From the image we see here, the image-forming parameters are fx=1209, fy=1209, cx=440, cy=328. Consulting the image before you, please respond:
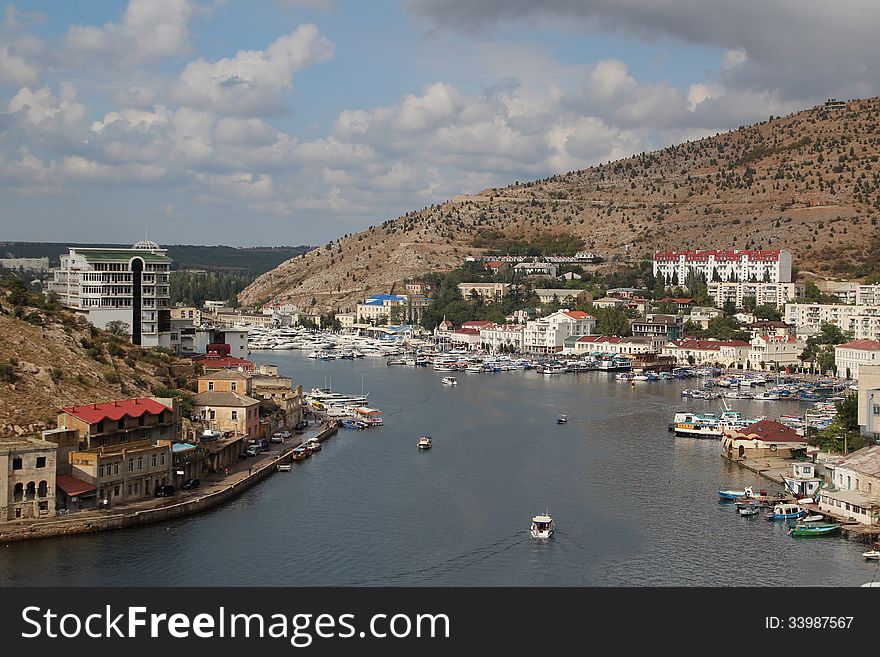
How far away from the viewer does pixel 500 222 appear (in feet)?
297

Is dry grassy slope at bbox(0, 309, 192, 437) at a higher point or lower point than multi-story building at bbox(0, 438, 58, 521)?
higher

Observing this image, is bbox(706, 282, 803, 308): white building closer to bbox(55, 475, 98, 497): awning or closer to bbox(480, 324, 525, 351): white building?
bbox(480, 324, 525, 351): white building

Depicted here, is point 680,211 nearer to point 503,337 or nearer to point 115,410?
point 503,337

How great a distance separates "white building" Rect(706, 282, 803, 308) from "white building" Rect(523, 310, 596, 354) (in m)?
8.20

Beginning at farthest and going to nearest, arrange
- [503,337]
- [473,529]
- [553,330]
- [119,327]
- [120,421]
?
[503,337] < [553,330] < [119,327] < [120,421] < [473,529]

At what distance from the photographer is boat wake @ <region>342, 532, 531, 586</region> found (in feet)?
52.5

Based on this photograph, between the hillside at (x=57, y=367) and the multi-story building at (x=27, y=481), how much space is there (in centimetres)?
266

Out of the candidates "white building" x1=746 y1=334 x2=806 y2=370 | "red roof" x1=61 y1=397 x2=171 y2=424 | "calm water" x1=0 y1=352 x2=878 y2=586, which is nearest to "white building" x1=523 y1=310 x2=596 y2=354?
"white building" x1=746 y1=334 x2=806 y2=370

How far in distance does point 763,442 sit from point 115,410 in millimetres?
14059

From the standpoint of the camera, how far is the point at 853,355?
44844 mm

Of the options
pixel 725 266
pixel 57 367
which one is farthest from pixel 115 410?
pixel 725 266

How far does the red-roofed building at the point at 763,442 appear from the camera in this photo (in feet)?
86.1

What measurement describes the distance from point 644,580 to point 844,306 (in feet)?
134

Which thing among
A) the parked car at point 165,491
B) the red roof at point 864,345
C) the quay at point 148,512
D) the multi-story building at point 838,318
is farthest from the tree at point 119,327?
the multi-story building at point 838,318
